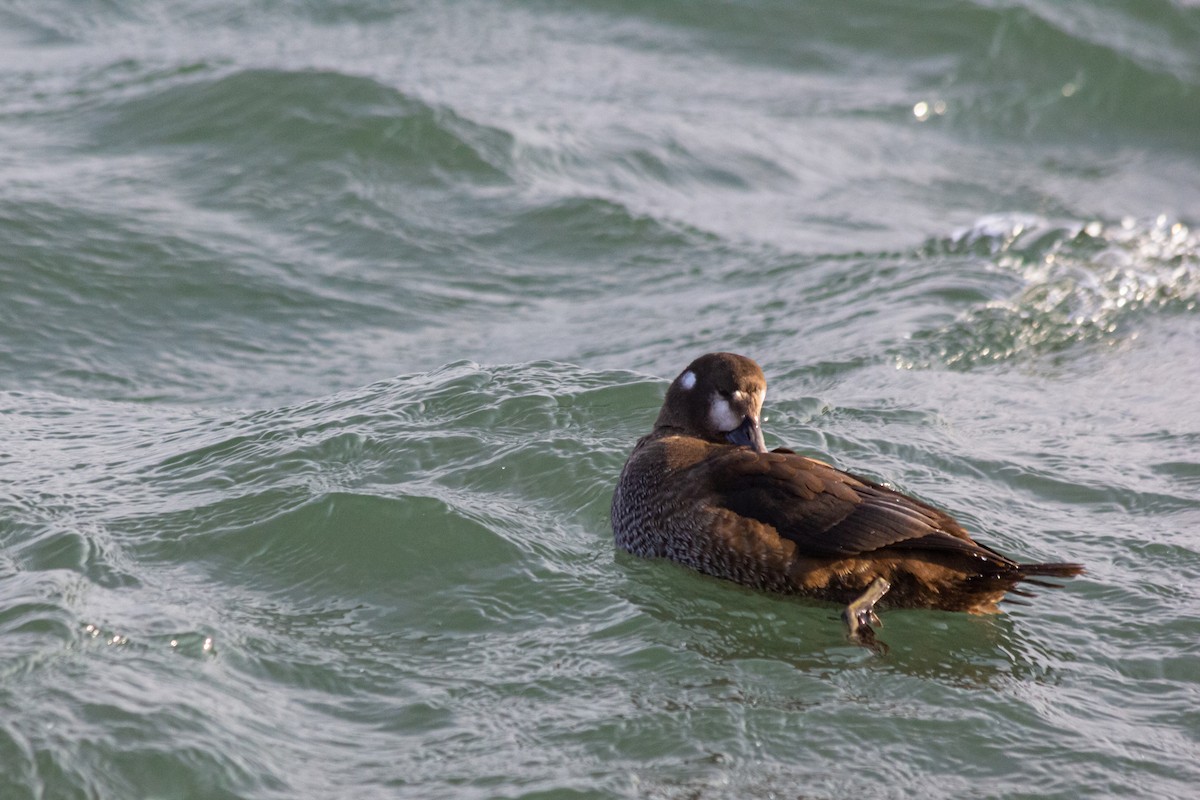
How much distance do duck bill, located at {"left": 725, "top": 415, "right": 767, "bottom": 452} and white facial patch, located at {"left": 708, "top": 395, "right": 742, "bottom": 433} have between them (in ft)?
0.08

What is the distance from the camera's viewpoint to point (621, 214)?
1180 centimetres

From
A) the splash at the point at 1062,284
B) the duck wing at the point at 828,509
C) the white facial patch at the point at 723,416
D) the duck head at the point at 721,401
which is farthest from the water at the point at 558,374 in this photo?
the white facial patch at the point at 723,416

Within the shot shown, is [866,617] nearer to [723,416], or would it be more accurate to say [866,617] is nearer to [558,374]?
[723,416]

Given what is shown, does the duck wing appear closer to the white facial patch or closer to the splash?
the white facial patch

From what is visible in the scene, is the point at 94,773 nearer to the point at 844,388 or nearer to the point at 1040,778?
the point at 1040,778

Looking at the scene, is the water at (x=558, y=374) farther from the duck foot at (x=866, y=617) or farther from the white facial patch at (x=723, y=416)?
the white facial patch at (x=723, y=416)

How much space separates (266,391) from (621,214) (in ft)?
13.0

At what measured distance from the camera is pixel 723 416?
6.71m

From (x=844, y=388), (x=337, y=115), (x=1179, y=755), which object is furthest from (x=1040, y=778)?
(x=337, y=115)

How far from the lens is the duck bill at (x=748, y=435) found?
261 inches

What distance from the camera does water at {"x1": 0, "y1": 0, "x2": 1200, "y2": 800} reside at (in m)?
4.80

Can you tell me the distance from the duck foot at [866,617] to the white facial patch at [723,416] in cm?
131

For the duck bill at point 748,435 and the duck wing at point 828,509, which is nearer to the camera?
the duck wing at point 828,509

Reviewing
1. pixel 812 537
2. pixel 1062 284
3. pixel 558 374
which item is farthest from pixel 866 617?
pixel 1062 284
